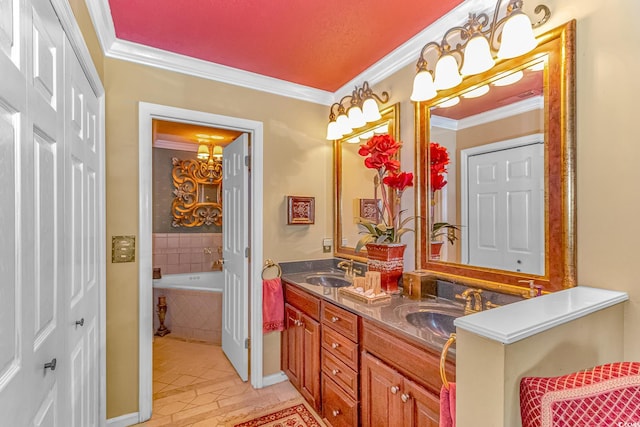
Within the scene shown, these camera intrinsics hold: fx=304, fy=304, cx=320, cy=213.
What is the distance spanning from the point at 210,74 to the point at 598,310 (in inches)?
98.8

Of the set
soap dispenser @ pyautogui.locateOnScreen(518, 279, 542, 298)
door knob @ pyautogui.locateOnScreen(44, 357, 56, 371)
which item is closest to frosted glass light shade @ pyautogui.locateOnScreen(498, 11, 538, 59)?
soap dispenser @ pyautogui.locateOnScreen(518, 279, 542, 298)

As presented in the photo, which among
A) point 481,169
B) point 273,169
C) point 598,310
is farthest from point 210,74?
point 598,310

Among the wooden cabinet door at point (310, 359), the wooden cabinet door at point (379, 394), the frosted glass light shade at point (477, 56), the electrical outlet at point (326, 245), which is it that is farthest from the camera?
the electrical outlet at point (326, 245)

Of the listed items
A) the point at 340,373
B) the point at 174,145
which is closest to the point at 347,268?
the point at 340,373

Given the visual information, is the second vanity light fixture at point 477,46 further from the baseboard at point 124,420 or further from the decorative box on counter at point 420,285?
the baseboard at point 124,420

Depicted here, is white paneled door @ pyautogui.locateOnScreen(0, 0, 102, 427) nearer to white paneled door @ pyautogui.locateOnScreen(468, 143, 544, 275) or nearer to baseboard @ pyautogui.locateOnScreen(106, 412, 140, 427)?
baseboard @ pyautogui.locateOnScreen(106, 412, 140, 427)

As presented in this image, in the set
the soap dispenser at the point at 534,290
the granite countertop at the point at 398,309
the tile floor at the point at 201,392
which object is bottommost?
the tile floor at the point at 201,392

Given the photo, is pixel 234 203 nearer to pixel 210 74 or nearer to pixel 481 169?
pixel 210 74

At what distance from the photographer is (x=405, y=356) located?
4.21 ft

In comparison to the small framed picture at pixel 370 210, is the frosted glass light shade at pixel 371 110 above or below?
above

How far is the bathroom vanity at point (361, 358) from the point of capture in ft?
3.97

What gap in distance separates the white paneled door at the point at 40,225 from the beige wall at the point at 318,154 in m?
0.49

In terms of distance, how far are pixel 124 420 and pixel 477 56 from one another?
9.59ft

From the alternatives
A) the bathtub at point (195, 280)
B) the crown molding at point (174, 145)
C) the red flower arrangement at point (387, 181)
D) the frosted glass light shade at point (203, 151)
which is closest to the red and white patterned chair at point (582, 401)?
the red flower arrangement at point (387, 181)
